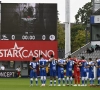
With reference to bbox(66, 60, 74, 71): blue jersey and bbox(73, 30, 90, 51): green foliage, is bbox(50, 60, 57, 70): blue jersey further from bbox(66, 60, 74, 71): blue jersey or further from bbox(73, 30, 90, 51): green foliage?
bbox(73, 30, 90, 51): green foliage

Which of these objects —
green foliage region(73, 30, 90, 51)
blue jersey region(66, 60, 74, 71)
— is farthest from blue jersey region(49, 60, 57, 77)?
green foliage region(73, 30, 90, 51)

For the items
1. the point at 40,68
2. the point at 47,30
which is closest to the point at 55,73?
the point at 40,68

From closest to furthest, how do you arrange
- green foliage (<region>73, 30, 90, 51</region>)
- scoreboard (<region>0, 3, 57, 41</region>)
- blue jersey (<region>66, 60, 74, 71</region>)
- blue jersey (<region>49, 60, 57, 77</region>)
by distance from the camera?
blue jersey (<region>49, 60, 57, 77</region>), blue jersey (<region>66, 60, 74, 71</region>), scoreboard (<region>0, 3, 57, 41</region>), green foliage (<region>73, 30, 90, 51</region>)

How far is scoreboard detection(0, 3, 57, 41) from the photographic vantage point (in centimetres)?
5584

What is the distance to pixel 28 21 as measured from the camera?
55938mm

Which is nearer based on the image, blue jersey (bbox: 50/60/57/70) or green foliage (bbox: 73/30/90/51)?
blue jersey (bbox: 50/60/57/70)

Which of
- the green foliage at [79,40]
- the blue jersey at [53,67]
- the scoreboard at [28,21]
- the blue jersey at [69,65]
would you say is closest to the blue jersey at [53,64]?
the blue jersey at [53,67]

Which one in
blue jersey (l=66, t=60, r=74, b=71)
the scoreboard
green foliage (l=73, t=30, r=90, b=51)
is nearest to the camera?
blue jersey (l=66, t=60, r=74, b=71)

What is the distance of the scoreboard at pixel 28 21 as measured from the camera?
183 ft

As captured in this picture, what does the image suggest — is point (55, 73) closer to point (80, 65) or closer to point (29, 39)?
point (80, 65)

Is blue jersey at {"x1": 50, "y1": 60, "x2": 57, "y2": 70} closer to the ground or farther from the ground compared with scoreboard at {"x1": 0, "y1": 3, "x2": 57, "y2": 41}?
closer to the ground

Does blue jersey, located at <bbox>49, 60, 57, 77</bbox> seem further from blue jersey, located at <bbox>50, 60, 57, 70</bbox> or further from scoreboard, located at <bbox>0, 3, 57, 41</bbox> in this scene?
scoreboard, located at <bbox>0, 3, 57, 41</bbox>

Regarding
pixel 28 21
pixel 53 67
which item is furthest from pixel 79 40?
pixel 53 67

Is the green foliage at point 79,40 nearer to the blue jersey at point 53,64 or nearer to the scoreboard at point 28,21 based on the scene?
the scoreboard at point 28,21
